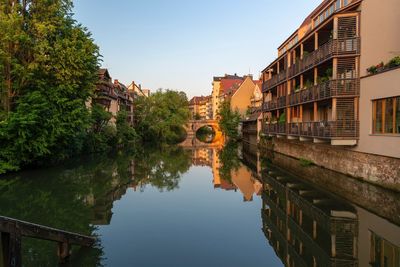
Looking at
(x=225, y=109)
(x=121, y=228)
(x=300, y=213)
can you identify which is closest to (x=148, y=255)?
(x=121, y=228)

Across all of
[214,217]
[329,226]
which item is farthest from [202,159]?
[329,226]

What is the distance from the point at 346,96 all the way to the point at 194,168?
16526 mm

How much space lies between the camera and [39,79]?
82.9 ft

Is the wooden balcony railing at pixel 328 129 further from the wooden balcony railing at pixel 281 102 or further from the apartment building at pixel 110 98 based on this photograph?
the apartment building at pixel 110 98

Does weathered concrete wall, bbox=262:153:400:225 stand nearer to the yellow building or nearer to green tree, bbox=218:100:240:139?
green tree, bbox=218:100:240:139

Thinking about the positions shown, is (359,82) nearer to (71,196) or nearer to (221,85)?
(71,196)

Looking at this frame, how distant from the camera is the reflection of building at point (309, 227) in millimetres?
9641

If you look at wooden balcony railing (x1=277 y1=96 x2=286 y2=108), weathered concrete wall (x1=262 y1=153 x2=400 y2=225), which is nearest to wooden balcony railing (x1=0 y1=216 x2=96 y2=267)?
weathered concrete wall (x1=262 y1=153 x2=400 y2=225)

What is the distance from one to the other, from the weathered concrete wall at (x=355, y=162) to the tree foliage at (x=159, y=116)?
45.6 m

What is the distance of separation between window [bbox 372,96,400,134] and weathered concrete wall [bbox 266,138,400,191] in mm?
1440

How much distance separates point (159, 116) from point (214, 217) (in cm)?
5957

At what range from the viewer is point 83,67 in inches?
1067

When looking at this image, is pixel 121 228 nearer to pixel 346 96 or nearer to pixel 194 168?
pixel 346 96

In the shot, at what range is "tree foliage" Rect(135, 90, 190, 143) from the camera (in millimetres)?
71688
